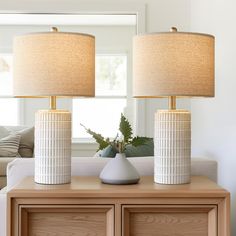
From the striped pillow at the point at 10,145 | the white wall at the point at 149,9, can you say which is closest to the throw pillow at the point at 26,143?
the striped pillow at the point at 10,145

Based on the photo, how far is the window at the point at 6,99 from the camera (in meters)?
7.43

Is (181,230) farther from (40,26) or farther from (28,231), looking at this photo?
(40,26)

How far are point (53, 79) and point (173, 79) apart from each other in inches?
19.7

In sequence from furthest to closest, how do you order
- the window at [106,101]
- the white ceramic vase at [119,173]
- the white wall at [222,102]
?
the window at [106,101] < the white wall at [222,102] < the white ceramic vase at [119,173]

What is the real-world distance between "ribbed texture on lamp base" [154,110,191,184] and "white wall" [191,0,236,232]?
603 mm

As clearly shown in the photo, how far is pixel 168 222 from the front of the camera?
1.95m

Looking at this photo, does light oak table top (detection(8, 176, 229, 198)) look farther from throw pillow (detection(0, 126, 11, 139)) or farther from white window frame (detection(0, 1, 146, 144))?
throw pillow (detection(0, 126, 11, 139))

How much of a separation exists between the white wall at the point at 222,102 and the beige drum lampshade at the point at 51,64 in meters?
1.02

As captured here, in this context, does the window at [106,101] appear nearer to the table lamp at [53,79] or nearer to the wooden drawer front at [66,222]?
the table lamp at [53,79]

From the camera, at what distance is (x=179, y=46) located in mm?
1990

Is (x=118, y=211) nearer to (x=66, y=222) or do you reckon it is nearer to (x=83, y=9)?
(x=66, y=222)

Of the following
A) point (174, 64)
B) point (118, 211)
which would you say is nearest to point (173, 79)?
point (174, 64)

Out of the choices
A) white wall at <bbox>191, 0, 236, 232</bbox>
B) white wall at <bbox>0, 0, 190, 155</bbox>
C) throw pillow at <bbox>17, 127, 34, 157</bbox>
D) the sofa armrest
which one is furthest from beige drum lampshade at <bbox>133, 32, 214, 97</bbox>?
throw pillow at <bbox>17, 127, 34, 157</bbox>

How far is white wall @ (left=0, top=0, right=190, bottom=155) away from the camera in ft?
13.7
